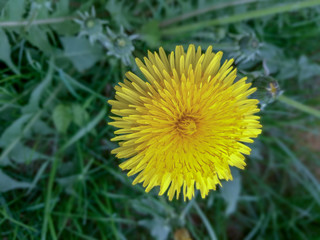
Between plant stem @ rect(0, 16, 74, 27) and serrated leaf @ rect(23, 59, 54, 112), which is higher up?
plant stem @ rect(0, 16, 74, 27)

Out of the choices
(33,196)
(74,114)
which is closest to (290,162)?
(74,114)

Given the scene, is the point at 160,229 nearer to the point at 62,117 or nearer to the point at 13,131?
the point at 62,117

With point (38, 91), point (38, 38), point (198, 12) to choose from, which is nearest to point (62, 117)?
point (38, 91)

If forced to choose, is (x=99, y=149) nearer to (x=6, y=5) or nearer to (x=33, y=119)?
(x=33, y=119)

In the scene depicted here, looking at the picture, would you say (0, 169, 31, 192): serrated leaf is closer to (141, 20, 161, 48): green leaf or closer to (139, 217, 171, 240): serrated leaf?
(139, 217, 171, 240): serrated leaf

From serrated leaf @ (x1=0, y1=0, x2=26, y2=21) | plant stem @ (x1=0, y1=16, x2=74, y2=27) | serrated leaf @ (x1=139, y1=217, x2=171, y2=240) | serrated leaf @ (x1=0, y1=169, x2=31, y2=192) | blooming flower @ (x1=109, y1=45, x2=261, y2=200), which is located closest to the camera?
blooming flower @ (x1=109, y1=45, x2=261, y2=200)

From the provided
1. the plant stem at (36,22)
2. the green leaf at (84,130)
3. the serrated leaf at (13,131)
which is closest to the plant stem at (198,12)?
the plant stem at (36,22)

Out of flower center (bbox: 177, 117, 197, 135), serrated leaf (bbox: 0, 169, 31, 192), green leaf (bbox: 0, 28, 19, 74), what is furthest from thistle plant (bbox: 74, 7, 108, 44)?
serrated leaf (bbox: 0, 169, 31, 192)

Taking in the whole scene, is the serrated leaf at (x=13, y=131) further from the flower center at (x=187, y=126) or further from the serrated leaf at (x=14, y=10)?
the flower center at (x=187, y=126)
